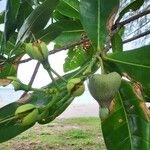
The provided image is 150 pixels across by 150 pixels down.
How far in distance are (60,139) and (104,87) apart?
7089 mm

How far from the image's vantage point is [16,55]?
51.1 inches

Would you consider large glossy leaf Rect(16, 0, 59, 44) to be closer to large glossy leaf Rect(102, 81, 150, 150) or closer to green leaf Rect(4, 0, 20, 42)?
green leaf Rect(4, 0, 20, 42)

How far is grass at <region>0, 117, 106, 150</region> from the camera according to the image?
709 cm

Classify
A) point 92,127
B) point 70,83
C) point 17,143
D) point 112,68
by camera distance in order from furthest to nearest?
point 92,127
point 17,143
point 112,68
point 70,83

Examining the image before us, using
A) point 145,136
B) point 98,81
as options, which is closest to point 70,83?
point 98,81

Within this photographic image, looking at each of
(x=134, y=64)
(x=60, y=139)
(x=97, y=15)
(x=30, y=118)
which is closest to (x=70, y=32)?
(x=97, y=15)

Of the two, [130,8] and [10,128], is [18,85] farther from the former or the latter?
[130,8]

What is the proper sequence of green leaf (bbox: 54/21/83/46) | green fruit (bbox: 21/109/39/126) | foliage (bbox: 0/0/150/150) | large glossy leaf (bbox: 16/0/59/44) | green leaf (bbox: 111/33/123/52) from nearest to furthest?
green fruit (bbox: 21/109/39/126), foliage (bbox: 0/0/150/150), large glossy leaf (bbox: 16/0/59/44), green leaf (bbox: 111/33/123/52), green leaf (bbox: 54/21/83/46)

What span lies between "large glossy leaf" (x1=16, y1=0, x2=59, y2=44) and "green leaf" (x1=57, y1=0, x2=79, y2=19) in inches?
22.7

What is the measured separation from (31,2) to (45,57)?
20.0 inches

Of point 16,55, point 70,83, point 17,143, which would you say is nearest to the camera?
point 70,83

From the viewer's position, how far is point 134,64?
3.29 feet

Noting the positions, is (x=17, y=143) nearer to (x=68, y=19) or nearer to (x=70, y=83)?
(x=68, y=19)

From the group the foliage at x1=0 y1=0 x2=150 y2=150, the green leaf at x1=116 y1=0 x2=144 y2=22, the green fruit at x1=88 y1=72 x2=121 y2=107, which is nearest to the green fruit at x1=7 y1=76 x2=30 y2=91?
the foliage at x1=0 y1=0 x2=150 y2=150
